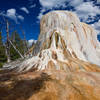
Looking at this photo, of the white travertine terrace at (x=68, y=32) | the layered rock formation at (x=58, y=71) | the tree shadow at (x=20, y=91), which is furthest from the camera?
the white travertine terrace at (x=68, y=32)

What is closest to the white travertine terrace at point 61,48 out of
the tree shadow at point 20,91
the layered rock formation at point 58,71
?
the layered rock formation at point 58,71

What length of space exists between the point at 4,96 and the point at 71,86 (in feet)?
7.97

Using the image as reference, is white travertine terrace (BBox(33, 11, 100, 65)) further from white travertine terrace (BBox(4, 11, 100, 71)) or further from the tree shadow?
the tree shadow

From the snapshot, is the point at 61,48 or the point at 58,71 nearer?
the point at 58,71

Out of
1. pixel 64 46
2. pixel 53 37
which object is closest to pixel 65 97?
pixel 64 46

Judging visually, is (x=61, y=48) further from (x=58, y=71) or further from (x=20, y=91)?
(x=20, y=91)

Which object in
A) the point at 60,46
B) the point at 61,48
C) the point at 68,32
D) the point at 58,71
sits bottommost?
the point at 58,71

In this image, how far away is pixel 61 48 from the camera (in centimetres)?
879

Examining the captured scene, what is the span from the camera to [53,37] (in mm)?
9297

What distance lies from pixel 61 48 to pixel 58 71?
12.1 feet

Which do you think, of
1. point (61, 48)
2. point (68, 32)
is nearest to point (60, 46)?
point (61, 48)

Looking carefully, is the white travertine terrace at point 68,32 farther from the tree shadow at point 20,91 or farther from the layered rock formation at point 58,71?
the tree shadow at point 20,91

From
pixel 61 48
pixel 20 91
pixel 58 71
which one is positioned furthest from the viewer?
pixel 61 48

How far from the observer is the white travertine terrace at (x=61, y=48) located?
664 centimetres
